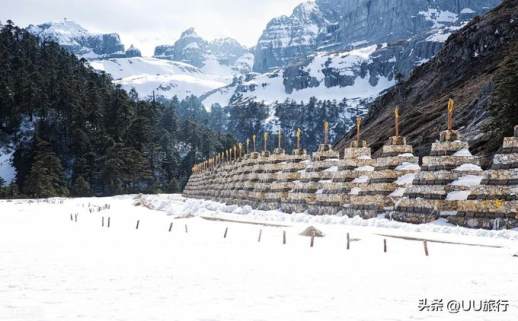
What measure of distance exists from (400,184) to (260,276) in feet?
45.6

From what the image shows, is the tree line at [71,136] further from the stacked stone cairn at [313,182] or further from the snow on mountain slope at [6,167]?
the stacked stone cairn at [313,182]

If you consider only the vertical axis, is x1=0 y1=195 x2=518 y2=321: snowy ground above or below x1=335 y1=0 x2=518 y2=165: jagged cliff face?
below

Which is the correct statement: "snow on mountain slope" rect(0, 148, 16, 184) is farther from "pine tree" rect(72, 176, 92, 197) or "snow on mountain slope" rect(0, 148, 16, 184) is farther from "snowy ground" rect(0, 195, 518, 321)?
"snowy ground" rect(0, 195, 518, 321)

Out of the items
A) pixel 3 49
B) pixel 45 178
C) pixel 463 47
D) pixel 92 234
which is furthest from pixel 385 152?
pixel 3 49

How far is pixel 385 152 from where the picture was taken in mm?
27984

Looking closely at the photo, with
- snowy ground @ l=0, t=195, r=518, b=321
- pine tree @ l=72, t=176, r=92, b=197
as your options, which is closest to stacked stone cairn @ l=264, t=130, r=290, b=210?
snowy ground @ l=0, t=195, r=518, b=321

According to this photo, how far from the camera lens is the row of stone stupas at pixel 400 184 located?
2056 centimetres

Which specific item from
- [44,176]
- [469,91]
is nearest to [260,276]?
[469,91]

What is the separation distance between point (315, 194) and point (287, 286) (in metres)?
19.8

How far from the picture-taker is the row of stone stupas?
810 inches

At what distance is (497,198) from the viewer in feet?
66.3

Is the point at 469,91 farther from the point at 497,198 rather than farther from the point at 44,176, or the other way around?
the point at 44,176

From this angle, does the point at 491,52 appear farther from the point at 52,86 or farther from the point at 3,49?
the point at 3,49

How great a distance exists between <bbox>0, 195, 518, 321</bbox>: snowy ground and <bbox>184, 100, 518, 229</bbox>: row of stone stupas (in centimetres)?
101
